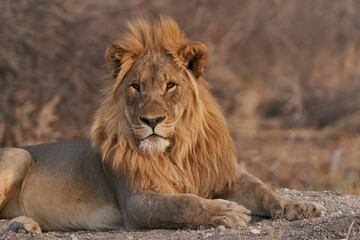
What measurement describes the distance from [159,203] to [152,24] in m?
1.30

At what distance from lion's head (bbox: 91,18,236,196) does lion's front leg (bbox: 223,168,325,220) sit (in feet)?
0.30

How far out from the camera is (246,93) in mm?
10375

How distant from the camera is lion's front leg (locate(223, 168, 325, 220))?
3752 mm

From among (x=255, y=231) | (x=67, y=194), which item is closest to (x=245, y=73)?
(x=67, y=194)

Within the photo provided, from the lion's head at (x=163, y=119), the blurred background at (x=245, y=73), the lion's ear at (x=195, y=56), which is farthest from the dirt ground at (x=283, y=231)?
the blurred background at (x=245, y=73)

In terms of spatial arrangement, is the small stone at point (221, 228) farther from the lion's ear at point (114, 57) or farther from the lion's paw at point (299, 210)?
the lion's ear at point (114, 57)

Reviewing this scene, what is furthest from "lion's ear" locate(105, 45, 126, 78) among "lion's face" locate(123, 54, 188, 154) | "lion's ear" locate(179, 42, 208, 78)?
"lion's ear" locate(179, 42, 208, 78)

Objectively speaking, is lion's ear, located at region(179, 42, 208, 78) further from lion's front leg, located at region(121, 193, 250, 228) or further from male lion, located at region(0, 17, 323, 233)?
lion's front leg, located at region(121, 193, 250, 228)

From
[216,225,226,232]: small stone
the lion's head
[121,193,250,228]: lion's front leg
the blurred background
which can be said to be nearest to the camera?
[216,225,226,232]: small stone

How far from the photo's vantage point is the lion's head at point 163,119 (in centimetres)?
399

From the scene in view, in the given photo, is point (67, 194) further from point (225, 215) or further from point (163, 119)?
point (225, 215)

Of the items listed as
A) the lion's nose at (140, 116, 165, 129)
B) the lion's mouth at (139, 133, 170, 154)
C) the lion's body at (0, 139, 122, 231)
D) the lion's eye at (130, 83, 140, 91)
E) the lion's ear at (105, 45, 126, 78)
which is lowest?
the lion's body at (0, 139, 122, 231)

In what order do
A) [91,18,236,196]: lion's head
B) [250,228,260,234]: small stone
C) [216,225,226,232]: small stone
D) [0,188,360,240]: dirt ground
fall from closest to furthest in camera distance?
Result: 1. [0,188,360,240]: dirt ground
2. [250,228,260,234]: small stone
3. [216,225,226,232]: small stone
4. [91,18,236,196]: lion's head

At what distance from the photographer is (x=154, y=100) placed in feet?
12.8
